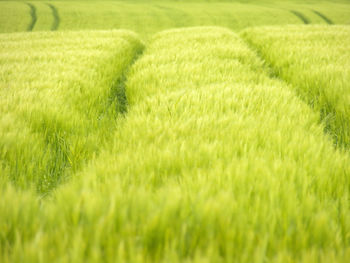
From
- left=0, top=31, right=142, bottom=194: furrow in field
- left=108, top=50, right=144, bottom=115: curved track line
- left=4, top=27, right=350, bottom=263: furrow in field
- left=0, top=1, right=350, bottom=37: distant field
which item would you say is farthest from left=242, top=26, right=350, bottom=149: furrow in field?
left=0, top=1, right=350, bottom=37: distant field

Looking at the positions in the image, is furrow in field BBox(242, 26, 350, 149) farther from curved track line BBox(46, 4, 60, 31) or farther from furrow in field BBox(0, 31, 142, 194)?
curved track line BBox(46, 4, 60, 31)

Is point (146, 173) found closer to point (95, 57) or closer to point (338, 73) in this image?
point (338, 73)

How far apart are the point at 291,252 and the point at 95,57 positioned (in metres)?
3.70

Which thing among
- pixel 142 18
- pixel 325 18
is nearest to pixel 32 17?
pixel 142 18

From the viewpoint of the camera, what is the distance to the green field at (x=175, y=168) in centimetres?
62

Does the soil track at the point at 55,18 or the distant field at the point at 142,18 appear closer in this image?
the soil track at the point at 55,18

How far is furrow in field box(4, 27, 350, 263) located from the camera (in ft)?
1.94

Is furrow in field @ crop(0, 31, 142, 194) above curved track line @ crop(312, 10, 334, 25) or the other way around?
the other way around

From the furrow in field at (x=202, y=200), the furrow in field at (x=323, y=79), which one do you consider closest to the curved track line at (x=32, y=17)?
the furrow in field at (x=323, y=79)

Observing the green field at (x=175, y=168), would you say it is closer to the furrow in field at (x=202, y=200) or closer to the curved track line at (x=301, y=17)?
the furrow in field at (x=202, y=200)

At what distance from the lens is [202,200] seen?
0.72 m

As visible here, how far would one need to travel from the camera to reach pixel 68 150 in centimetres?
149

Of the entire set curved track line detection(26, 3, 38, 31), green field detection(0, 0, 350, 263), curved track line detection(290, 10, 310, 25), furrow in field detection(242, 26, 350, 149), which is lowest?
green field detection(0, 0, 350, 263)

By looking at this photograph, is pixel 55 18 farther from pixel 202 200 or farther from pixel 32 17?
pixel 202 200
